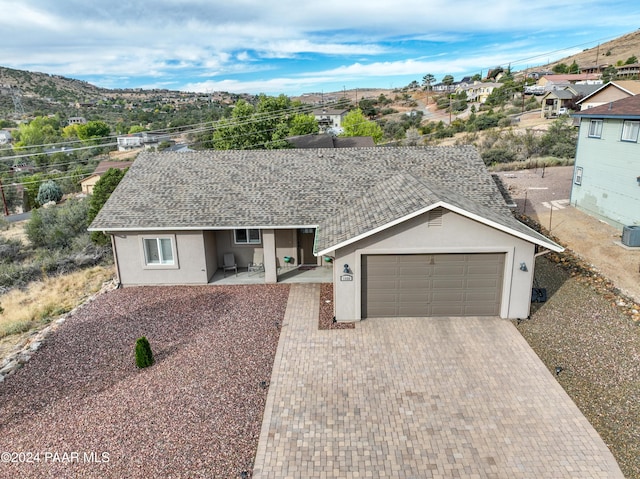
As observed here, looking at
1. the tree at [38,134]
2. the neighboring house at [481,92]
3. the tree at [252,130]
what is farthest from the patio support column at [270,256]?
the neighboring house at [481,92]

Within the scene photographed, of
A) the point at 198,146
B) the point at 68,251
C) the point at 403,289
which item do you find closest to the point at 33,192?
the point at 198,146

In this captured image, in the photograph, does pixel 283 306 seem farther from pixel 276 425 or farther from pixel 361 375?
pixel 276 425

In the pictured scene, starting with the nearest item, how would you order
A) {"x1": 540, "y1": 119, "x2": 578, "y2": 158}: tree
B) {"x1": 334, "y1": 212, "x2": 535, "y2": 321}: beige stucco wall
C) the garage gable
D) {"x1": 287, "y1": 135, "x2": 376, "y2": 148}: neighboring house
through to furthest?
the garage gable
{"x1": 334, "y1": 212, "x2": 535, "y2": 321}: beige stucco wall
{"x1": 540, "y1": 119, "x2": 578, "y2": 158}: tree
{"x1": 287, "y1": 135, "x2": 376, "y2": 148}: neighboring house

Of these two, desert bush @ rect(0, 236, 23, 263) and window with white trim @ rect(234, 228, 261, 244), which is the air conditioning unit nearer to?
window with white trim @ rect(234, 228, 261, 244)

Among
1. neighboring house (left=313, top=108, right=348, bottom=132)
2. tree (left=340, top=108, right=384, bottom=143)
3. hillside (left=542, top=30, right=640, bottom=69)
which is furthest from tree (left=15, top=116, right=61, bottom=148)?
hillside (left=542, top=30, right=640, bottom=69)

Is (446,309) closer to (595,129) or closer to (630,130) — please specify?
(630,130)

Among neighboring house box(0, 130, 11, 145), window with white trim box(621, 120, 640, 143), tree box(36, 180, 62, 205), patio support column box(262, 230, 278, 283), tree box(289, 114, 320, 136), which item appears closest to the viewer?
patio support column box(262, 230, 278, 283)
